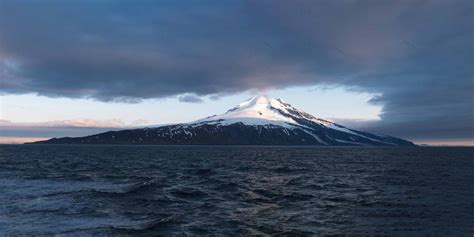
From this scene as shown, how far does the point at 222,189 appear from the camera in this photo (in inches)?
1799

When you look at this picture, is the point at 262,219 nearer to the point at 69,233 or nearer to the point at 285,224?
the point at 285,224

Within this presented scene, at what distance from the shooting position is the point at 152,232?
24422 millimetres

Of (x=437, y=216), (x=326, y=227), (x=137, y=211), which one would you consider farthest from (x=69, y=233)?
(x=437, y=216)

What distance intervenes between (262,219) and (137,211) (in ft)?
30.8

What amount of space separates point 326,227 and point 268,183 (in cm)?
2596

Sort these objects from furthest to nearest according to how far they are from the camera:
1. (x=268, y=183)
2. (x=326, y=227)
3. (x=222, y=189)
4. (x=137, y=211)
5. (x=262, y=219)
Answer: (x=268, y=183) → (x=222, y=189) → (x=137, y=211) → (x=262, y=219) → (x=326, y=227)

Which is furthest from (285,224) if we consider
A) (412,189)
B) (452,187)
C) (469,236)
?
(452,187)

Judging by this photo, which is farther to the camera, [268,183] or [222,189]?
[268,183]

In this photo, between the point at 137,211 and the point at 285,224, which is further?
the point at 137,211

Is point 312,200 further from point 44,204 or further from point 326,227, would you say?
point 44,204

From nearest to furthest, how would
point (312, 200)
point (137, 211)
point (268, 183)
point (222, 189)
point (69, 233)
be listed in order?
→ 1. point (69, 233)
2. point (137, 211)
3. point (312, 200)
4. point (222, 189)
5. point (268, 183)

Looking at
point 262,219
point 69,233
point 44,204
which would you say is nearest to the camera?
point 69,233

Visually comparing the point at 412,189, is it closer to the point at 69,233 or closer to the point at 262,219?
the point at 262,219

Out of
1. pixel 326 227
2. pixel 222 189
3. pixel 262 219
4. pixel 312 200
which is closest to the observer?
pixel 326 227
